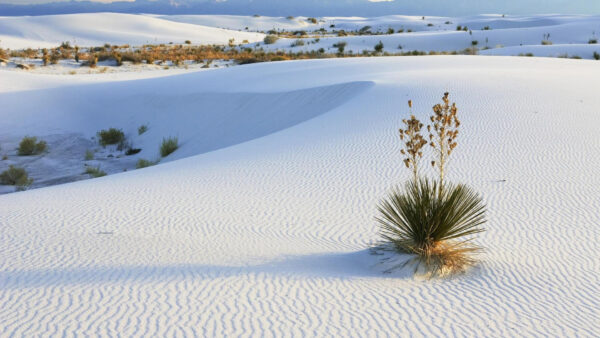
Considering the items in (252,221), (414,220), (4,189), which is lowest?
(4,189)

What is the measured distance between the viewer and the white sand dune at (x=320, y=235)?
3.97 metres

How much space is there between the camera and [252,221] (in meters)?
6.38

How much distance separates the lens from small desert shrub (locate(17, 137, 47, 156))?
14117 millimetres

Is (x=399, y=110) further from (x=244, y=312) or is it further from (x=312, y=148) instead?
(x=244, y=312)

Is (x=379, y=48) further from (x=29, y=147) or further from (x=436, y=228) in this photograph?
(x=436, y=228)

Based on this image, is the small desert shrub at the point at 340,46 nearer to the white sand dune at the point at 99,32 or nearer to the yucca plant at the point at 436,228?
the white sand dune at the point at 99,32

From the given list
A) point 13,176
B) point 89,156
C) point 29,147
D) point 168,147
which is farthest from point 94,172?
point 29,147

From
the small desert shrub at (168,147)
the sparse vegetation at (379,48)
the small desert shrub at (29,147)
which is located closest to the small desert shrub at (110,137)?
the small desert shrub at (29,147)

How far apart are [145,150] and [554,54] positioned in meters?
19.9

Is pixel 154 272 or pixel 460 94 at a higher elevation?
pixel 460 94

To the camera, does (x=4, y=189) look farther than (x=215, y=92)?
No

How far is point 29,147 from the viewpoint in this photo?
14141 mm

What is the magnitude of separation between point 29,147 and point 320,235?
419 inches

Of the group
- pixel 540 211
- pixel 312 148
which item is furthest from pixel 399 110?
pixel 540 211
